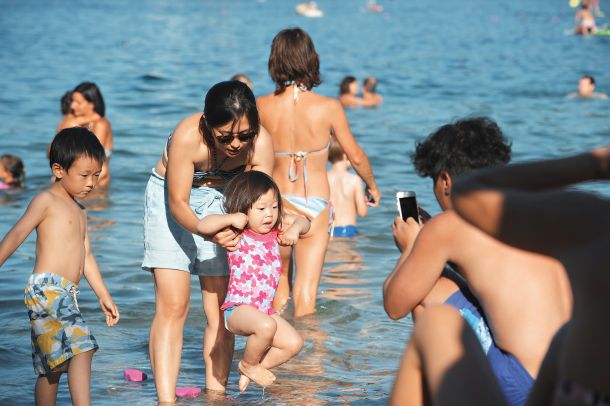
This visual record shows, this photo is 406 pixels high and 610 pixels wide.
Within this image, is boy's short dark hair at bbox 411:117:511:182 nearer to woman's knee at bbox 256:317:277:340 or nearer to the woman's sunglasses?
the woman's sunglasses

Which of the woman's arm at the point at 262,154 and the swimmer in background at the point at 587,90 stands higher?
the woman's arm at the point at 262,154

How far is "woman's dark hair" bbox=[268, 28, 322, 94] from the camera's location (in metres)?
6.42

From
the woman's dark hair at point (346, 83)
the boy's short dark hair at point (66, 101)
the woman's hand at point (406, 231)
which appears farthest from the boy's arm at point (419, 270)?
the woman's dark hair at point (346, 83)

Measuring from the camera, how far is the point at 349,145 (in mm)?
6719

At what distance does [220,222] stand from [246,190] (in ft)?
0.77

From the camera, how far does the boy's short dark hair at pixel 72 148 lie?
187 inches

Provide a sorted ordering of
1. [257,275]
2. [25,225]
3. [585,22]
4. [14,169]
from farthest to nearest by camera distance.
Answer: [585,22] < [14,169] < [257,275] < [25,225]

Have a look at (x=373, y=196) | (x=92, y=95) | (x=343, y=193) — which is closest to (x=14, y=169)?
(x=92, y=95)

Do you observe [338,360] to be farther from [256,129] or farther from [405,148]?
[405,148]

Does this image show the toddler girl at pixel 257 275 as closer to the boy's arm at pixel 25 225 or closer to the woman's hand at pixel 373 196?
the boy's arm at pixel 25 225

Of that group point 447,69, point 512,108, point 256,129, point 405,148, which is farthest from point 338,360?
point 447,69

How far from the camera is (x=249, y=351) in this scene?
4.88m

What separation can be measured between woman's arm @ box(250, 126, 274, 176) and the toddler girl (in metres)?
0.27

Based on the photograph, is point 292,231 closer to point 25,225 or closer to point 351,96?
point 25,225
